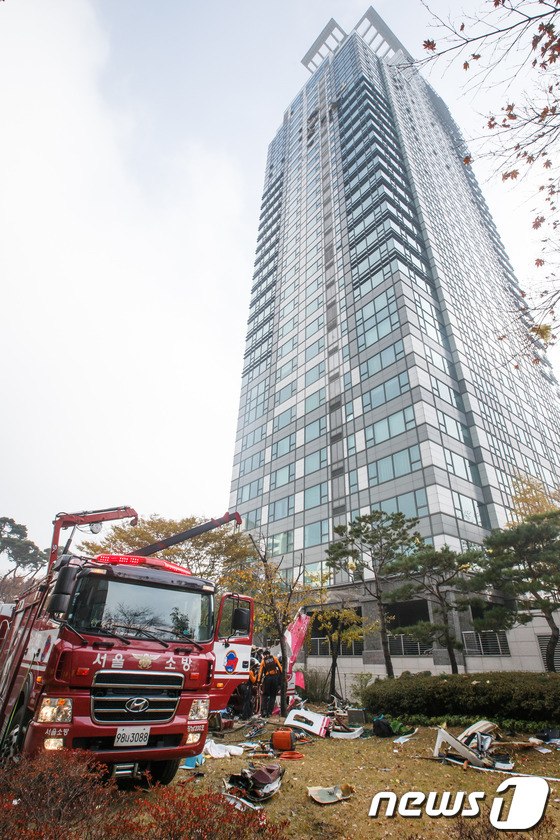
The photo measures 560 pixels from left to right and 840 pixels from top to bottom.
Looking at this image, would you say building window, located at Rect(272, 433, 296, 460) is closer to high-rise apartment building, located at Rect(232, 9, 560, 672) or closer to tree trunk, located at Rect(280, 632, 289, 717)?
high-rise apartment building, located at Rect(232, 9, 560, 672)

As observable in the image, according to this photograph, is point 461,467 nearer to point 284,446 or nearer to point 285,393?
point 284,446

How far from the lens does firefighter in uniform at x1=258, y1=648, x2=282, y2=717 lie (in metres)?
13.8

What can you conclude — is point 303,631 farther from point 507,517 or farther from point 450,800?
point 507,517

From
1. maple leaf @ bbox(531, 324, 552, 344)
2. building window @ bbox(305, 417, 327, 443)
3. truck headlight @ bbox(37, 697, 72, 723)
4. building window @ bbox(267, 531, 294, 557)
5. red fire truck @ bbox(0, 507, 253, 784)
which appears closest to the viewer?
truck headlight @ bbox(37, 697, 72, 723)

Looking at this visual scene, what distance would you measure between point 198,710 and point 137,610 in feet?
5.90

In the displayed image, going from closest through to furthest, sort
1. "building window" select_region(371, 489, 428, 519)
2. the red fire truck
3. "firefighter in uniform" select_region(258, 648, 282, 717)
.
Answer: the red fire truck < "firefighter in uniform" select_region(258, 648, 282, 717) < "building window" select_region(371, 489, 428, 519)

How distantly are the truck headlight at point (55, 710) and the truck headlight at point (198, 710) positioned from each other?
5.88 feet

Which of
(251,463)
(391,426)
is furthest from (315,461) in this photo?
(251,463)

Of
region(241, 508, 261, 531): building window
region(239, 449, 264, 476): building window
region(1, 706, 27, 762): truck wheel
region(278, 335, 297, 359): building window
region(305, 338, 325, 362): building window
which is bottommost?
region(1, 706, 27, 762): truck wheel

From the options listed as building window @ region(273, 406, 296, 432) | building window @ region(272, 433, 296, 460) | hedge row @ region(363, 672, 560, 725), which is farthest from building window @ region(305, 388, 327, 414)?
hedge row @ region(363, 672, 560, 725)

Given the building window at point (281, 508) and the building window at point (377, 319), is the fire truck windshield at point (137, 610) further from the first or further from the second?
the building window at point (377, 319)

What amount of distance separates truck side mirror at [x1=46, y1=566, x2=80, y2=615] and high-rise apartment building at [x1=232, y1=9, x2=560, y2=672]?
56.5 feet

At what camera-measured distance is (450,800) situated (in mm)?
5527

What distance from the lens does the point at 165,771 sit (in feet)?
20.0
